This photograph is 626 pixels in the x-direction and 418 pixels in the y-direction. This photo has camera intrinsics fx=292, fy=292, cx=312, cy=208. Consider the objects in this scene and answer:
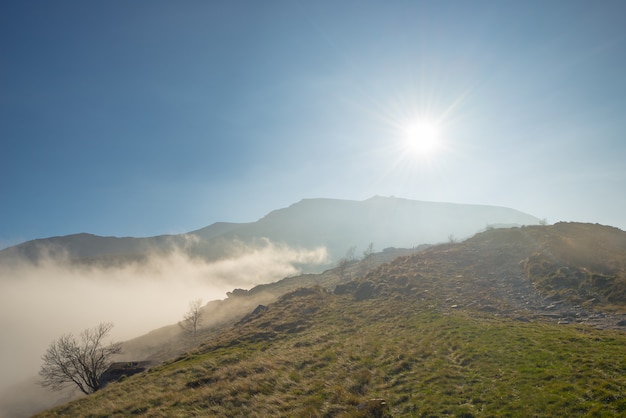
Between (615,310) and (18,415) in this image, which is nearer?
(615,310)

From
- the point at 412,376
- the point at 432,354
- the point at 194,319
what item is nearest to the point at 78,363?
the point at 194,319

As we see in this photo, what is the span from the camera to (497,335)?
2852 cm

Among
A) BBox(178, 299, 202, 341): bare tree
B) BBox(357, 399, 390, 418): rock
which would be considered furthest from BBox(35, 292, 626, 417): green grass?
BBox(178, 299, 202, 341): bare tree

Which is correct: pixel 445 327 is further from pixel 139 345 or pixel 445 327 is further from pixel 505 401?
pixel 139 345

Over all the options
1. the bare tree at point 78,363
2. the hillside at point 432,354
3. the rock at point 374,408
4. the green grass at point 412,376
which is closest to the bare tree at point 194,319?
the bare tree at point 78,363

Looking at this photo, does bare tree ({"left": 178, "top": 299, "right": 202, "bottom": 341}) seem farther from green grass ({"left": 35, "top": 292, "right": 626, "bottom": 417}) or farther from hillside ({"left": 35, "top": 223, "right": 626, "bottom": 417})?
green grass ({"left": 35, "top": 292, "right": 626, "bottom": 417})

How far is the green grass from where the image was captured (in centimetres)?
1655

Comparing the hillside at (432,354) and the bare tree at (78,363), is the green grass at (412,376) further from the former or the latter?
the bare tree at (78,363)

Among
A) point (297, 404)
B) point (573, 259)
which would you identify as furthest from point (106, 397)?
point (573, 259)

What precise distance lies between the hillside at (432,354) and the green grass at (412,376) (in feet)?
0.33

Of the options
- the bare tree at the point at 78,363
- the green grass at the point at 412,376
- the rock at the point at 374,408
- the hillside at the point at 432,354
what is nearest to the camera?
the green grass at the point at 412,376

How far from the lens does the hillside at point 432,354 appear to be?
17.6 m

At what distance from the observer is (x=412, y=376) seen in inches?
875

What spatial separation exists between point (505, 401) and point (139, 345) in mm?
123540
